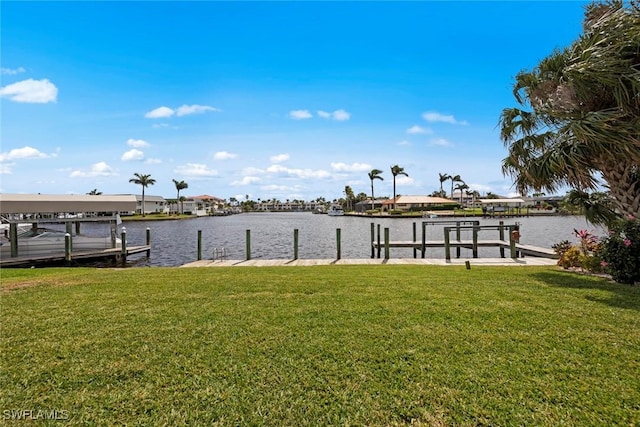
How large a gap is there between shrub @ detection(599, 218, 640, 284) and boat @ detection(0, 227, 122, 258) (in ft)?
77.3

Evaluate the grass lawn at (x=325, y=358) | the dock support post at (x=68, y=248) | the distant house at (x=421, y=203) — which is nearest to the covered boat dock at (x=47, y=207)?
the dock support post at (x=68, y=248)

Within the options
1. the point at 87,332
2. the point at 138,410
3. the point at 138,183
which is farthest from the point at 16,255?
the point at 138,183

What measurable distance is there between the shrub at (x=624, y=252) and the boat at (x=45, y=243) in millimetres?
23554

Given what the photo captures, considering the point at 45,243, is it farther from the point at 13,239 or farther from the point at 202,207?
the point at 202,207

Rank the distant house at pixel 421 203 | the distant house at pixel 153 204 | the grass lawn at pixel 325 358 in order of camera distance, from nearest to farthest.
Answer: the grass lawn at pixel 325 358 < the distant house at pixel 421 203 < the distant house at pixel 153 204

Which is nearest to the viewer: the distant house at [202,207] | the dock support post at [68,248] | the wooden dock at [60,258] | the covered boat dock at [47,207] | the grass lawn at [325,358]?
the grass lawn at [325,358]

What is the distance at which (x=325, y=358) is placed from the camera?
12.9ft

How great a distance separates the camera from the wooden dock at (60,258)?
55.3ft

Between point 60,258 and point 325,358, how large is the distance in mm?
20176

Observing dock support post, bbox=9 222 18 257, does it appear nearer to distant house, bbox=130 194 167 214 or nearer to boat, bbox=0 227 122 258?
boat, bbox=0 227 122 258

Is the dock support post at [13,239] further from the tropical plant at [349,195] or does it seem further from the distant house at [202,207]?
the tropical plant at [349,195]

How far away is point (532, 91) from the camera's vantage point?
992 centimetres

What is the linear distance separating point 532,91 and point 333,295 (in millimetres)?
8483

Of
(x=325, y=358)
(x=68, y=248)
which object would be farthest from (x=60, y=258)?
(x=325, y=358)
